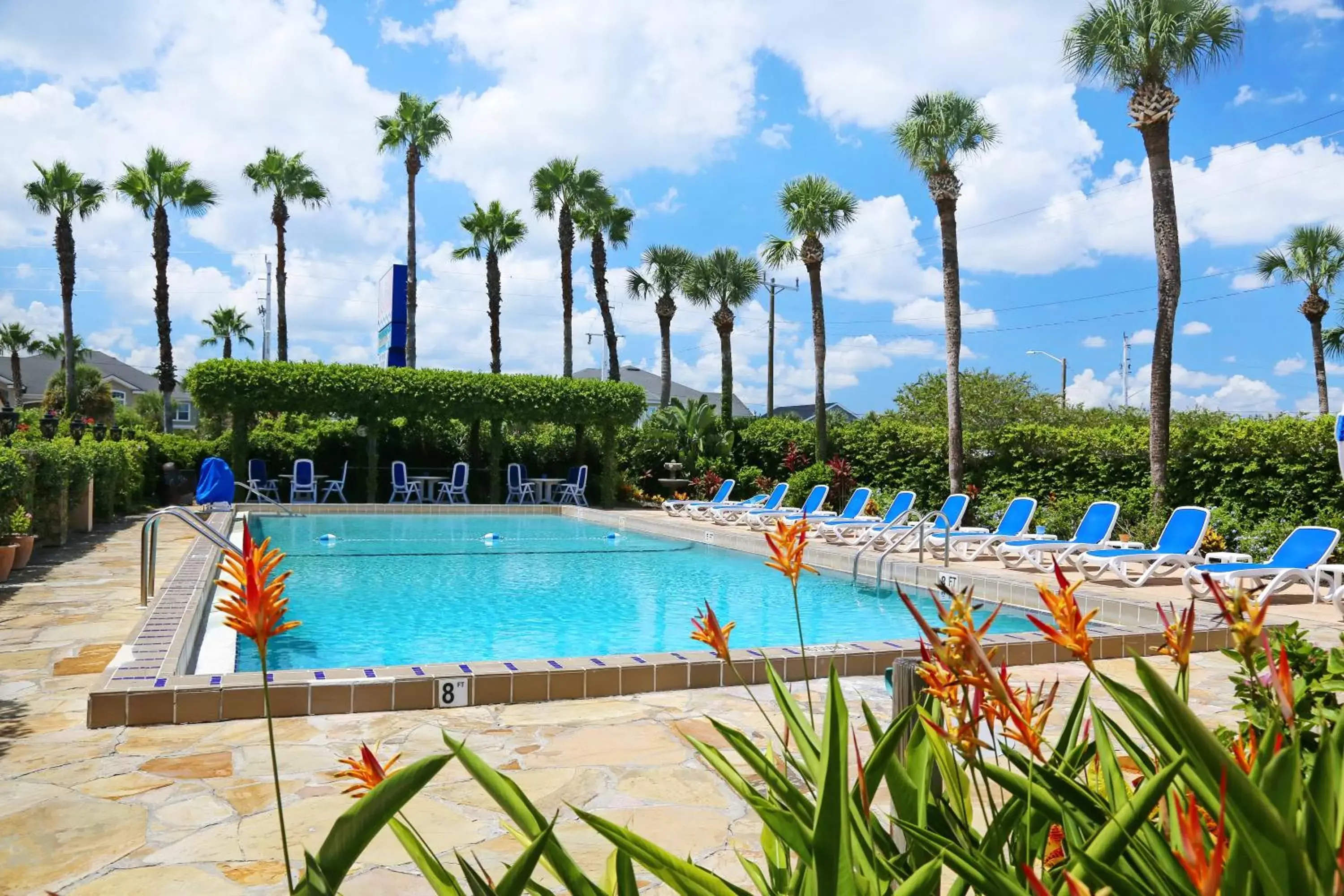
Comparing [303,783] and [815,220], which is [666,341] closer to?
[815,220]

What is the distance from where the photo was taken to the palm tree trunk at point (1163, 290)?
14.0m

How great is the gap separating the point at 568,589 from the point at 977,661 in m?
10.7

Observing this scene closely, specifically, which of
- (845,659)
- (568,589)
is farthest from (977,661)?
(568,589)

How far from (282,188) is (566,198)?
11.6 metres

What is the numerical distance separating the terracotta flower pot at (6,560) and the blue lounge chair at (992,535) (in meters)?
10.1

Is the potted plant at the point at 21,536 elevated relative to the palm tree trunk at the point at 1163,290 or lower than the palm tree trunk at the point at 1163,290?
lower

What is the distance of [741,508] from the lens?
63.2ft

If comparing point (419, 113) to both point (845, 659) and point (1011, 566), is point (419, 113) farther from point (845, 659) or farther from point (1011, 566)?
point (845, 659)

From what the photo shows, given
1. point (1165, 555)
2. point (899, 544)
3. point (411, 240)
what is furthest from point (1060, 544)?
point (411, 240)

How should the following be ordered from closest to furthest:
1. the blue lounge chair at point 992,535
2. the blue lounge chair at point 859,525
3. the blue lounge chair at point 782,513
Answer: the blue lounge chair at point 992,535
the blue lounge chair at point 859,525
the blue lounge chair at point 782,513

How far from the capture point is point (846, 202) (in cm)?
2350

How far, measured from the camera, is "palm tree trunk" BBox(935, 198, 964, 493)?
17891mm

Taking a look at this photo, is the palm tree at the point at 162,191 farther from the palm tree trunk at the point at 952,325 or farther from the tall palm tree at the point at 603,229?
the palm tree trunk at the point at 952,325

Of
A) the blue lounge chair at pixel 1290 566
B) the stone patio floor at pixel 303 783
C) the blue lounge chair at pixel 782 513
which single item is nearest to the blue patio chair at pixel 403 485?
the blue lounge chair at pixel 782 513
